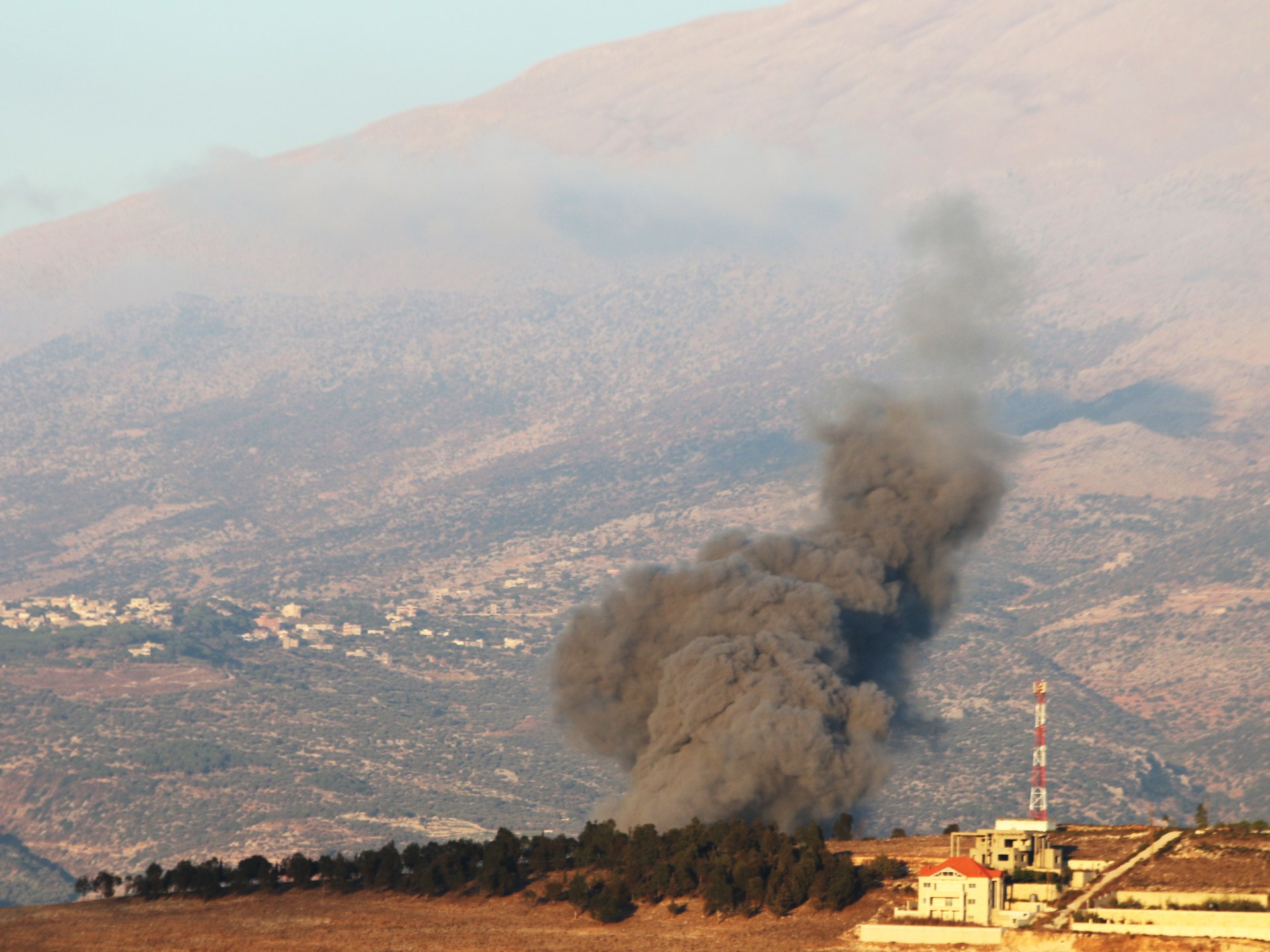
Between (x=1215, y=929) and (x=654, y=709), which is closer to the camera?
(x=1215, y=929)

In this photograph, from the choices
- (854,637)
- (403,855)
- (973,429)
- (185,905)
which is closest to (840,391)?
(973,429)

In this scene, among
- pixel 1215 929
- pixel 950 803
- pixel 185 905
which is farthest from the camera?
pixel 950 803

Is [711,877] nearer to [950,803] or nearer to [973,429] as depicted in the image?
[973,429]

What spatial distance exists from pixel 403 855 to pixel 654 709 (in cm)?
1422

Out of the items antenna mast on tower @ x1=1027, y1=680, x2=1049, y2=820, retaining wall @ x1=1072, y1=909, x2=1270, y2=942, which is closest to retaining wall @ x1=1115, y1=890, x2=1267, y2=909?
retaining wall @ x1=1072, y1=909, x2=1270, y2=942

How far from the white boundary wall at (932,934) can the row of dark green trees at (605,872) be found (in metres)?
4.85

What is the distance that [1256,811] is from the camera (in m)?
198


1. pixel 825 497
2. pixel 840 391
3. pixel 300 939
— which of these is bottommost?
pixel 300 939

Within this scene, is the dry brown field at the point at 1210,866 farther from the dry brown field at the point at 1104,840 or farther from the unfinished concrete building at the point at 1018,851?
the unfinished concrete building at the point at 1018,851

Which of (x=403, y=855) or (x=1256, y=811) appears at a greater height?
(x=1256, y=811)

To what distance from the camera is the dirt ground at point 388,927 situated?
254 ft

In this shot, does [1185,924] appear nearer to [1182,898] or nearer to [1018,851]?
[1182,898]

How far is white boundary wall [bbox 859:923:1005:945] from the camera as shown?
7156 centimetres

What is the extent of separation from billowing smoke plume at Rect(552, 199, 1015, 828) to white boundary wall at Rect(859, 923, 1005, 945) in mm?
18349
